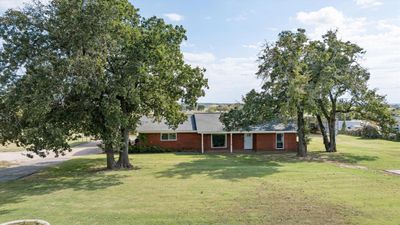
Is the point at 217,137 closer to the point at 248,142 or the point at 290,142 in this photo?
the point at 248,142

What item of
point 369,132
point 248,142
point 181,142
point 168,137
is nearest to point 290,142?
point 248,142

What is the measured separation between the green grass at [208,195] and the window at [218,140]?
10.1 m

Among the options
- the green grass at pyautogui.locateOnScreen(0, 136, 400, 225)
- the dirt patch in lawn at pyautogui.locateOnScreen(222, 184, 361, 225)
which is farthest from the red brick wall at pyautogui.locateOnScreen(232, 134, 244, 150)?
the dirt patch in lawn at pyautogui.locateOnScreen(222, 184, 361, 225)

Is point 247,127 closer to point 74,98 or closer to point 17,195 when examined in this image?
point 74,98

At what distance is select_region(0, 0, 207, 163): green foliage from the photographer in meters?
17.5

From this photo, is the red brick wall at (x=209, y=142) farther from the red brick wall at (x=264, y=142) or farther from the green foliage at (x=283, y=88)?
the green foliage at (x=283, y=88)

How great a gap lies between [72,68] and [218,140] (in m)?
19.9

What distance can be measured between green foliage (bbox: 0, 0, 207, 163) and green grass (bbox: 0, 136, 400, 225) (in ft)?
9.61

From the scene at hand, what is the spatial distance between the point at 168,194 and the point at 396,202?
897 cm

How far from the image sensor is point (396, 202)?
13570 millimetres

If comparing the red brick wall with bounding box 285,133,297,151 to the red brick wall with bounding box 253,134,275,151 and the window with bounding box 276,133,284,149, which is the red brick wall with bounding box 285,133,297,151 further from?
the red brick wall with bounding box 253,134,275,151

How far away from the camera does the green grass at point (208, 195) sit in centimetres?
1161

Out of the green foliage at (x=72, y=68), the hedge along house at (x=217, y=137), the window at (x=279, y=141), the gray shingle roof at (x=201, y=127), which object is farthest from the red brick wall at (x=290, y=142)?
the green foliage at (x=72, y=68)

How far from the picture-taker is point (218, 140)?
115ft
